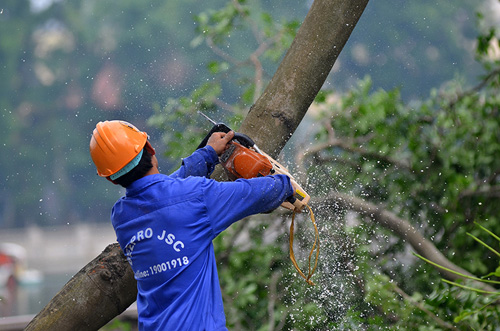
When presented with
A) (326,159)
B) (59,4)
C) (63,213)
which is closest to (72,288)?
(326,159)

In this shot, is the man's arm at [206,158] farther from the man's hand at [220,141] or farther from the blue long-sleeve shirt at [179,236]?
the blue long-sleeve shirt at [179,236]

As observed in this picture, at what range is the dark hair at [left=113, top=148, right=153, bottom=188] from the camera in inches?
82.1

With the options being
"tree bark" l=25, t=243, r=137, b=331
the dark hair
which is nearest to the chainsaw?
the dark hair

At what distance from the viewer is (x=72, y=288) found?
7.79 feet

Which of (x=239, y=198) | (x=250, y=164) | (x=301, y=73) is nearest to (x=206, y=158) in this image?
(x=250, y=164)

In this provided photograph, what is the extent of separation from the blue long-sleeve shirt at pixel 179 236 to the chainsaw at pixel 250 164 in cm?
19

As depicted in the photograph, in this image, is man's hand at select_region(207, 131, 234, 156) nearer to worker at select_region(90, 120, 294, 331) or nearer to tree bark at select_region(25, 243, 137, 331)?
worker at select_region(90, 120, 294, 331)

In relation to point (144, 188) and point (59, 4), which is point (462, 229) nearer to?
point (144, 188)

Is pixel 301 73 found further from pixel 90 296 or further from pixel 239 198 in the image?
pixel 90 296

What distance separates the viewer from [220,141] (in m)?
2.33

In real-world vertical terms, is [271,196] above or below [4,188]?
above

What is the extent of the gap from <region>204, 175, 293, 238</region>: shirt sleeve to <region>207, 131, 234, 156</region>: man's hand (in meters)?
0.24

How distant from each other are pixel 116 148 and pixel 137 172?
0.36ft

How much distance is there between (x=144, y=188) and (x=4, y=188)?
32.5 metres
